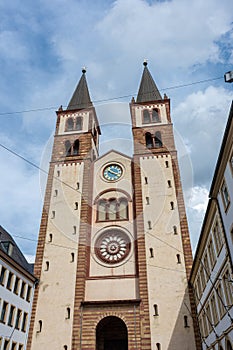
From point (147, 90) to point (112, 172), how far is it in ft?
44.6

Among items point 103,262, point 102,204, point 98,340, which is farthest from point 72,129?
point 98,340

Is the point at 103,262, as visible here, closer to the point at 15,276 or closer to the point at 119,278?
the point at 119,278

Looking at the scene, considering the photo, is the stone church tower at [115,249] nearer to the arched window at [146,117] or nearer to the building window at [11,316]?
the arched window at [146,117]

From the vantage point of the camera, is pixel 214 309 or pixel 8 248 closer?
pixel 214 309

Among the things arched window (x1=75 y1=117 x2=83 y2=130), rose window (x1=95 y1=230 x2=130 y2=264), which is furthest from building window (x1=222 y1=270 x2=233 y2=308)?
arched window (x1=75 y1=117 x2=83 y2=130)

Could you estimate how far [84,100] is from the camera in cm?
4459

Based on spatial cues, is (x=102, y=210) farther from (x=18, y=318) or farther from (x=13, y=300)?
(x=18, y=318)

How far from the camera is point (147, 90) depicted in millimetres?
43719

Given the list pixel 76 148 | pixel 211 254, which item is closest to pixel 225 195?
pixel 211 254

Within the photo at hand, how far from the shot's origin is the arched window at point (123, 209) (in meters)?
32.6

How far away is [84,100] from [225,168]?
30834 millimetres

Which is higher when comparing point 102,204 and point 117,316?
point 102,204

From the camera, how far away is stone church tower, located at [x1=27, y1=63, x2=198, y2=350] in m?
26.5

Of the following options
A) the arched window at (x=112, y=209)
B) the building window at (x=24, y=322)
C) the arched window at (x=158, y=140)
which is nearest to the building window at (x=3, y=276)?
the building window at (x=24, y=322)
